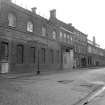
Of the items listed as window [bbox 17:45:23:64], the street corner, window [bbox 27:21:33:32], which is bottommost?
the street corner

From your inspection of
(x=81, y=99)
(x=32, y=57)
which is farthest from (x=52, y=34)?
(x=81, y=99)

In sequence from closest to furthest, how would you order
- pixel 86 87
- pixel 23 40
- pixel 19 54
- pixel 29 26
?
pixel 86 87
pixel 19 54
pixel 23 40
pixel 29 26

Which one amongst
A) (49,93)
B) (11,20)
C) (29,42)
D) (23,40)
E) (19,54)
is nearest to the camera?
(49,93)

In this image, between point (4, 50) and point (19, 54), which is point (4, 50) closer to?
point (4, 50)

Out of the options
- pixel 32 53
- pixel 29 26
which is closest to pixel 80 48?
pixel 32 53

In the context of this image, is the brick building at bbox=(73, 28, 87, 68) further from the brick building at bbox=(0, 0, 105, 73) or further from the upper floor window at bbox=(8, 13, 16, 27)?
the upper floor window at bbox=(8, 13, 16, 27)

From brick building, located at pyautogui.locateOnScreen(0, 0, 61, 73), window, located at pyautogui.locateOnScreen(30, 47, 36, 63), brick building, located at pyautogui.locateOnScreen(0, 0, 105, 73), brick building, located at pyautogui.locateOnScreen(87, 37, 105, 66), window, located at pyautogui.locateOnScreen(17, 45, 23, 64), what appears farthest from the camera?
brick building, located at pyautogui.locateOnScreen(87, 37, 105, 66)

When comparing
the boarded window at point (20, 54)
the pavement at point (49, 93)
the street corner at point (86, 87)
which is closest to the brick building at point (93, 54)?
the boarded window at point (20, 54)

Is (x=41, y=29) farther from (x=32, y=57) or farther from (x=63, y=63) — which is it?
(x=63, y=63)

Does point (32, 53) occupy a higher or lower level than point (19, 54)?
higher

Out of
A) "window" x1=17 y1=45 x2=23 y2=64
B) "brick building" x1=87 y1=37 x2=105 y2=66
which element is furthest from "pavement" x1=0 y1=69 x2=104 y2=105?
"brick building" x1=87 y1=37 x2=105 y2=66

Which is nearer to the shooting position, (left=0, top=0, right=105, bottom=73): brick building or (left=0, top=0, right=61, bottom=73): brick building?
(left=0, top=0, right=61, bottom=73): brick building

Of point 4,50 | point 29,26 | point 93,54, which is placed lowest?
point 4,50

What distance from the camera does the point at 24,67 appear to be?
24484 mm
